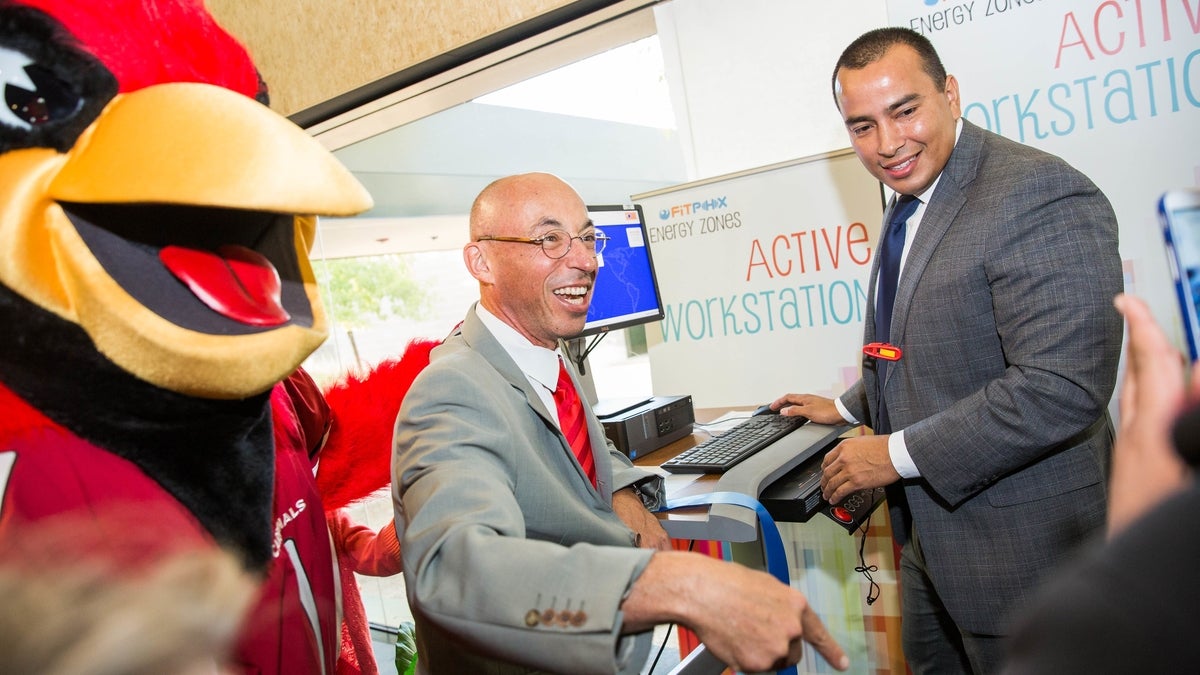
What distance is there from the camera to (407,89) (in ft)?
10.3

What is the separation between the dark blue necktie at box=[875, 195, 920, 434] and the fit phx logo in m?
0.91

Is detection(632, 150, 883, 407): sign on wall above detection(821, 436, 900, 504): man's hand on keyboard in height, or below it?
above

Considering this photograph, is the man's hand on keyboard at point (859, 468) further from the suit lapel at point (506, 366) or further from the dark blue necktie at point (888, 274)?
the suit lapel at point (506, 366)

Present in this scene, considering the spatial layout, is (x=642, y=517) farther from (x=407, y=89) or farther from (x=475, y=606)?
(x=407, y=89)

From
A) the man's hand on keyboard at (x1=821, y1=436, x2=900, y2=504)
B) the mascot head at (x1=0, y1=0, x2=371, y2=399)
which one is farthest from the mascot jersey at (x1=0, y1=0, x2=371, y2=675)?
the man's hand on keyboard at (x1=821, y1=436, x2=900, y2=504)

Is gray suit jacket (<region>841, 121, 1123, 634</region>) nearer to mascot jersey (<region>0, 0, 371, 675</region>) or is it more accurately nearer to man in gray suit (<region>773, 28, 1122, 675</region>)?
man in gray suit (<region>773, 28, 1122, 675</region>)

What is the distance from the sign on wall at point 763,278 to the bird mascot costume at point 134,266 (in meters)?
1.92

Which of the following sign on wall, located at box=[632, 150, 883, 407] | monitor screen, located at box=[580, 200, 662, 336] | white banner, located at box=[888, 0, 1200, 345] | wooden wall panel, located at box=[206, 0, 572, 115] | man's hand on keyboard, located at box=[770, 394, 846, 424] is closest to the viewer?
white banner, located at box=[888, 0, 1200, 345]

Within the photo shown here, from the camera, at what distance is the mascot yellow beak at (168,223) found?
591 millimetres

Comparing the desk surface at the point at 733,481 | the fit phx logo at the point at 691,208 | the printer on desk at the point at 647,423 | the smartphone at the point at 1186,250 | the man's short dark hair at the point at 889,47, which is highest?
the man's short dark hair at the point at 889,47

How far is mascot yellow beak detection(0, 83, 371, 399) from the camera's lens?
591 mm

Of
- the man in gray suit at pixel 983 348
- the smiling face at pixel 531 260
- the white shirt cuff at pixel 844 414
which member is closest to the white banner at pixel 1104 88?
the man in gray suit at pixel 983 348

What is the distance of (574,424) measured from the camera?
150 centimetres

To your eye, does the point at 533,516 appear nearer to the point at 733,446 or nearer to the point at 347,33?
the point at 733,446
